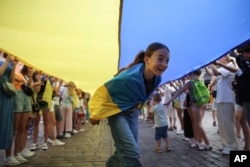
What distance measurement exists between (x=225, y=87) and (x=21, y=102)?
372cm

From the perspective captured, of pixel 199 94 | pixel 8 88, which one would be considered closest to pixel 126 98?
pixel 8 88

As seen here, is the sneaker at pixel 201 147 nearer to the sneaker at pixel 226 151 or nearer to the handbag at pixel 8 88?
the sneaker at pixel 226 151

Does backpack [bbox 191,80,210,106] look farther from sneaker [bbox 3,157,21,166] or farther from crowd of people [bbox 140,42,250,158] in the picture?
sneaker [bbox 3,157,21,166]

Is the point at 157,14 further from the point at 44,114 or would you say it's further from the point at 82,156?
the point at 44,114

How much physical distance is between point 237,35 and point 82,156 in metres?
3.79

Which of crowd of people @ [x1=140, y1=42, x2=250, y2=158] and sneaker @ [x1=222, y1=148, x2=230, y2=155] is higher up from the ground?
crowd of people @ [x1=140, y1=42, x2=250, y2=158]

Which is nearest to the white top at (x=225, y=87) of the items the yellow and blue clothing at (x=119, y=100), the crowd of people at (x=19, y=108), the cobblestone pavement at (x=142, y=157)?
the cobblestone pavement at (x=142, y=157)

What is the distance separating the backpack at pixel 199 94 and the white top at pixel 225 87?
503mm

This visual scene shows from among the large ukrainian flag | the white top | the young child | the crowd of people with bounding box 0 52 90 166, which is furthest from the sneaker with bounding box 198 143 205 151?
the crowd of people with bounding box 0 52 90 166

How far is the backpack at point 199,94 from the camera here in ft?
19.4

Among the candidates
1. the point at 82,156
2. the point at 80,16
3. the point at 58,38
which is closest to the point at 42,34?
the point at 58,38

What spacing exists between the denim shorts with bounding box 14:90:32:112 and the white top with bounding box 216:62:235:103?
3575mm

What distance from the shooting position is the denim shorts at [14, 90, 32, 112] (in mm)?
4961

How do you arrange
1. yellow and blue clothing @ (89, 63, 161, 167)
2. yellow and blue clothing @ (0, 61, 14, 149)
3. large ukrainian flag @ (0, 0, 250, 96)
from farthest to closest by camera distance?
1. yellow and blue clothing @ (0, 61, 14, 149)
2. large ukrainian flag @ (0, 0, 250, 96)
3. yellow and blue clothing @ (89, 63, 161, 167)
